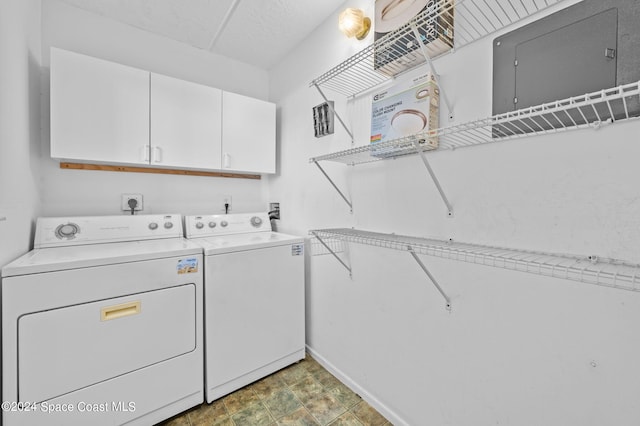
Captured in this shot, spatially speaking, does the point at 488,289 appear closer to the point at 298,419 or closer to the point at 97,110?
the point at 298,419

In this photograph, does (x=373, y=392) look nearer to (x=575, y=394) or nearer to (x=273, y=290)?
(x=273, y=290)

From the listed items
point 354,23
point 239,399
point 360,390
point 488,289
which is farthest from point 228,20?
point 360,390

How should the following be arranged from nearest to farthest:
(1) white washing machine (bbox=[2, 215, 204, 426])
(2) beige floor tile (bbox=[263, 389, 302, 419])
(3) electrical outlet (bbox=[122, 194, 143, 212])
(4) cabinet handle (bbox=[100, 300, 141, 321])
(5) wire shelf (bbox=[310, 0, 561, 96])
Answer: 1. (5) wire shelf (bbox=[310, 0, 561, 96])
2. (1) white washing machine (bbox=[2, 215, 204, 426])
3. (4) cabinet handle (bbox=[100, 300, 141, 321])
4. (2) beige floor tile (bbox=[263, 389, 302, 419])
5. (3) electrical outlet (bbox=[122, 194, 143, 212])

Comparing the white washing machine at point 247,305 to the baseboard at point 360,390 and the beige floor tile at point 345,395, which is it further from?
the beige floor tile at point 345,395

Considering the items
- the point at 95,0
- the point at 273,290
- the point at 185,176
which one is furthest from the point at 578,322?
the point at 95,0

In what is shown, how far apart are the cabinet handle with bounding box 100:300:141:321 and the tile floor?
2.27 feet

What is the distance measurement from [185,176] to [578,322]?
2.49 meters

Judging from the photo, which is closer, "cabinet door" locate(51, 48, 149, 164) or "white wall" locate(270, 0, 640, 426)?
"white wall" locate(270, 0, 640, 426)

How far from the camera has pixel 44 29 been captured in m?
1.73

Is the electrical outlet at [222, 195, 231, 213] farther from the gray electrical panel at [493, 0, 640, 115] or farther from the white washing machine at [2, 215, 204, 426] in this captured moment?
the gray electrical panel at [493, 0, 640, 115]

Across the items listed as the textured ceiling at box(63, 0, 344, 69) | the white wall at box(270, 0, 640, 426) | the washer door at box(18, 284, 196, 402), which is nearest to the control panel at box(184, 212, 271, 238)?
the washer door at box(18, 284, 196, 402)

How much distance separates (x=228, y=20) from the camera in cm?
193

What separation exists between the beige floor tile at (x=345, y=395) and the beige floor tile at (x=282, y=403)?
243 mm

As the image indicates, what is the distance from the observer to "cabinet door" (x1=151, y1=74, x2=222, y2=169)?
1.85 m
